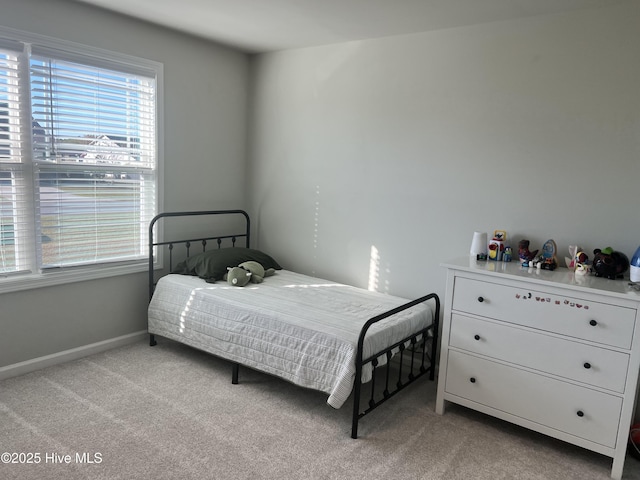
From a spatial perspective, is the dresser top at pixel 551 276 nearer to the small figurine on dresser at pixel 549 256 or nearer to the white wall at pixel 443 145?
the small figurine on dresser at pixel 549 256

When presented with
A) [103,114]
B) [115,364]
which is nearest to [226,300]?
[115,364]

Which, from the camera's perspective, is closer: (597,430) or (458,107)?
(597,430)

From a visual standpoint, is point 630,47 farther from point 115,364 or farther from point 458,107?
point 115,364

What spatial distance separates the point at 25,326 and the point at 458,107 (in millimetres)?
3119

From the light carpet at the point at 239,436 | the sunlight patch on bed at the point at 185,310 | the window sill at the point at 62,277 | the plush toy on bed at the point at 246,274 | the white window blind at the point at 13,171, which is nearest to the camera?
the light carpet at the point at 239,436

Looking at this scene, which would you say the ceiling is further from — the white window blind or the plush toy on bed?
the plush toy on bed

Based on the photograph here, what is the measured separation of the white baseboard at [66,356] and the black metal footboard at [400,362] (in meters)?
1.83

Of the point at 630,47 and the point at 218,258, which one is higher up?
the point at 630,47

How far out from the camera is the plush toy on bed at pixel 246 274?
340 centimetres

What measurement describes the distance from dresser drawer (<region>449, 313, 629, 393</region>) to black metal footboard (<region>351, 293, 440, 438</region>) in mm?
314

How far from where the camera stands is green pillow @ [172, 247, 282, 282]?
11.5ft

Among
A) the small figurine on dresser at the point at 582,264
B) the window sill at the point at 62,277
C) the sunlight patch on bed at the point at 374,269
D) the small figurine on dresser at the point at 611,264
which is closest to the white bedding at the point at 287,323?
the sunlight patch on bed at the point at 374,269

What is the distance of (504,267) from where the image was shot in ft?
8.84

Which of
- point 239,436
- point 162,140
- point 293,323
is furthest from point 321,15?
point 239,436
